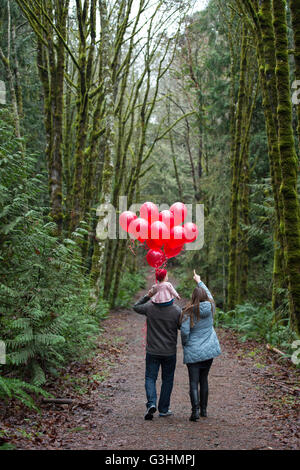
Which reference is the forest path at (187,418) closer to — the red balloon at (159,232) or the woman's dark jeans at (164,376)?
the woman's dark jeans at (164,376)

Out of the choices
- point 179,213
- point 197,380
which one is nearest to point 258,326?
point 179,213

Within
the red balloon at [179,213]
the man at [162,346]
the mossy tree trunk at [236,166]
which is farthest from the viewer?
the mossy tree trunk at [236,166]

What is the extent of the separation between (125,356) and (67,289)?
4.32 m

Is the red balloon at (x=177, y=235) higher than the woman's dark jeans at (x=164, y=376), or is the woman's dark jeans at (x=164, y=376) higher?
the red balloon at (x=177, y=235)

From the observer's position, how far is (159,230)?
6.42 metres

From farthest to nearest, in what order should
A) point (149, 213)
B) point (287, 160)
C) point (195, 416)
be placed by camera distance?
point (149, 213)
point (287, 160)
point (195, 416)

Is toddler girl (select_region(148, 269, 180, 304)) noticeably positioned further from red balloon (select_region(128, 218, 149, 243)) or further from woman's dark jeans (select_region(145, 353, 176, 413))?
red balloon (select_region(128, 218, 149, 243))

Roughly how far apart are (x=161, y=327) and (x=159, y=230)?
5.27 feet

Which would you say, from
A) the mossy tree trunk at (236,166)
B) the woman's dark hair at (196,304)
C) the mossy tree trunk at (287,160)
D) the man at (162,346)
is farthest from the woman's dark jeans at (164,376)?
the mossy tree trunk at (236,166)

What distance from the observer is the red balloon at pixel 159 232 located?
643cm

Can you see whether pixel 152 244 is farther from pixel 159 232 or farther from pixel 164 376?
pixel 164 376

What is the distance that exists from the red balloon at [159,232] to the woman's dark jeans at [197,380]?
80.6 inches

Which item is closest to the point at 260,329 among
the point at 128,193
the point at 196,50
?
the point at 128,193
